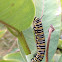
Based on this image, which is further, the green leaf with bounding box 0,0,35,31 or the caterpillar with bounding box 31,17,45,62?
the caterpillar with bounding box 31,17,45,62

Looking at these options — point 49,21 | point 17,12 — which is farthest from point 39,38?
point 17,12

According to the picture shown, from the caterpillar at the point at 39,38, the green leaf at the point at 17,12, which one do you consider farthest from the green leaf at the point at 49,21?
the green leaf at the point at 17,12

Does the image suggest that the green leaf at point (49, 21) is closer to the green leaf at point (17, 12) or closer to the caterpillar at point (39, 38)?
the caterpillar at point (39, 38)

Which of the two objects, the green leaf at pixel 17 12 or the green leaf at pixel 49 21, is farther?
the green leaf at pixel 49 21

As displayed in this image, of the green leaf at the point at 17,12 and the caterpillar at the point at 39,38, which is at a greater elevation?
the green leaf at the point at 17,12

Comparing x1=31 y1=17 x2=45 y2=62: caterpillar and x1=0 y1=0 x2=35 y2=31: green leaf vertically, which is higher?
x1=0 y1=0 x2=35 y2=31: green leaf

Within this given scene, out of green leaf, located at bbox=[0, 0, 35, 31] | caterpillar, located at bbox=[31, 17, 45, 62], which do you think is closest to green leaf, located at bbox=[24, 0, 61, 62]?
caterpillar, located at bbox=[31, 17, 45, 62]

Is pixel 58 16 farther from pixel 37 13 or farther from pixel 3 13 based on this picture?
pixel 3 13

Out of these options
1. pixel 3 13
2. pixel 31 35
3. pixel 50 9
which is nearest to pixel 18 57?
pixel 31 35

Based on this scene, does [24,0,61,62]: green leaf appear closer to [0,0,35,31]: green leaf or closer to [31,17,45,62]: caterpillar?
[31,17,45,62]: caterpillar
